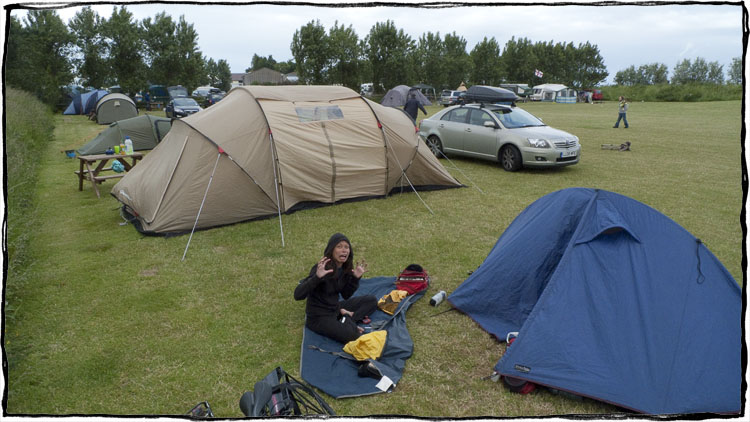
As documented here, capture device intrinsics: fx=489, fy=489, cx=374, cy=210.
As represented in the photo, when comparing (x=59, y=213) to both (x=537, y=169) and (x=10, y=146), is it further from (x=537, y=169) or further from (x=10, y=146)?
(x=537, y=169)

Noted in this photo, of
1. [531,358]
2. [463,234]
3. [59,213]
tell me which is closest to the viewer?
[531,358]

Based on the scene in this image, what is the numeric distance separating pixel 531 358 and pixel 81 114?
34106mm

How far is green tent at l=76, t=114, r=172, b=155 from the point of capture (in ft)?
48.2

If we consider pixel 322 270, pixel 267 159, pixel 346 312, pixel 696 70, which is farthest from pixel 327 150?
pixel 696 70

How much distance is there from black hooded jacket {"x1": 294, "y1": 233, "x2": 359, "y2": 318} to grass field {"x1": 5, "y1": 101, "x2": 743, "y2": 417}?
0.40 metres

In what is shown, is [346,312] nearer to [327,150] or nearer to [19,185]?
[327,150]

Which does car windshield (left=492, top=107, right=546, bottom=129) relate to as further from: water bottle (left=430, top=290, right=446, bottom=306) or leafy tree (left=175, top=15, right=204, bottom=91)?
leafy tree (left=175, top=15, right=204, bottom=91)

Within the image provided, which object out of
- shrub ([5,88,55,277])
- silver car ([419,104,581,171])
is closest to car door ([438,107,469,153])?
silver car ([419,104,581,171])

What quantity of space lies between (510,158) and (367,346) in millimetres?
9065

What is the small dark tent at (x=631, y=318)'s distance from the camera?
11.7ft

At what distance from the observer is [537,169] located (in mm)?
12789

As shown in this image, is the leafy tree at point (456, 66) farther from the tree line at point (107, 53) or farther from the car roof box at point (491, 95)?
the car roof box at point (491, 95)

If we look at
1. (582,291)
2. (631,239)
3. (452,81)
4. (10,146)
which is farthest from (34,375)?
(452,81)

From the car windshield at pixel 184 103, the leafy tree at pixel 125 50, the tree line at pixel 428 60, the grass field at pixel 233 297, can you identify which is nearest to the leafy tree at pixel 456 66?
the tree line at pixel 428 60
